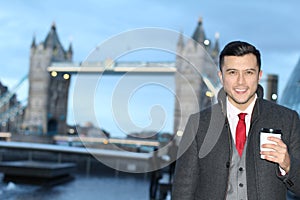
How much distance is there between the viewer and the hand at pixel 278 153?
1.05 meters

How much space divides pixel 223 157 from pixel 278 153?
6.5 inches

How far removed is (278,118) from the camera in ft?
3.87

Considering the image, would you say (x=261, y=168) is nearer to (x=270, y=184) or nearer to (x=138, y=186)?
→ (x=270, y=184)

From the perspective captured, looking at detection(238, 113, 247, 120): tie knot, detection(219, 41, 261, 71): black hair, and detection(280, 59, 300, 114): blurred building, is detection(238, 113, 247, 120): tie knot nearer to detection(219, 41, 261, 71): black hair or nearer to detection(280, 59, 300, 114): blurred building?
detection(219, 41, 261, 71): black hair

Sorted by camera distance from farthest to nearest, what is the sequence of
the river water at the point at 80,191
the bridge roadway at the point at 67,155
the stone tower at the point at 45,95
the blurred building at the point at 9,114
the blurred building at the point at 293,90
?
the blurred building at the point at 9,114 < the stone tower at the point at 45,95 < the blurred building at the point at 293,90 < the bridge roadway at the point at 67,155 < the river water at the point at 80,191

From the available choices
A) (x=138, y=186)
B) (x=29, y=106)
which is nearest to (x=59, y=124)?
(x=29, y=106)

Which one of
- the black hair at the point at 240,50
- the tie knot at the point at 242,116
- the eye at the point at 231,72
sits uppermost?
the black hair at the point at 240,50

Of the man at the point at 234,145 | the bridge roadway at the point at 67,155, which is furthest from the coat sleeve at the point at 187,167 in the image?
the bridge roadway at the point at 67,155

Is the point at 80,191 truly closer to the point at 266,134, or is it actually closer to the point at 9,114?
the point at 266,134

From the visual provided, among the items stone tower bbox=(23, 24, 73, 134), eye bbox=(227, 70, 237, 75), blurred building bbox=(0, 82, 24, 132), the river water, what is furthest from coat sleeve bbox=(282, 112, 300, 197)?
blurred building bbox=(0, 82, 24, 132)

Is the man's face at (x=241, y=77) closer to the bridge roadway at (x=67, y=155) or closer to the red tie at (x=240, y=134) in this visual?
the red tie at (x=240, y=134)

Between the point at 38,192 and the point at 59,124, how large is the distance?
108 ft

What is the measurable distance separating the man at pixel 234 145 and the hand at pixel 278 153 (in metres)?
0.03

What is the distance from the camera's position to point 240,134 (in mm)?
1180
